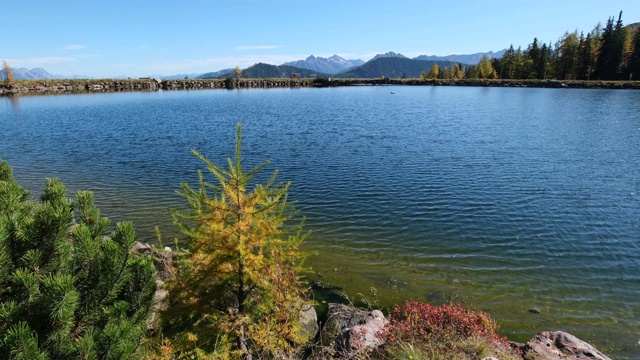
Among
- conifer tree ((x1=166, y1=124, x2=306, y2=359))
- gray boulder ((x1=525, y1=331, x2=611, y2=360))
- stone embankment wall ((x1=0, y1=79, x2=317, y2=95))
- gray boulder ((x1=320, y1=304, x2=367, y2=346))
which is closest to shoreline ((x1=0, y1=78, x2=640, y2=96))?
stone embankment wall ((x1=0, y1=79, x2=317, y2=95))

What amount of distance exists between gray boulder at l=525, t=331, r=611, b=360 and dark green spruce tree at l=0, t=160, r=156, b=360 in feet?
26.8

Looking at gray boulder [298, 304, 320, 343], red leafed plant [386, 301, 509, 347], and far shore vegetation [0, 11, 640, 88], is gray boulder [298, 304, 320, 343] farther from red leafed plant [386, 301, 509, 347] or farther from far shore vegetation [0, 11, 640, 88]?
far shore vegetation [0, 11, 640, 88]

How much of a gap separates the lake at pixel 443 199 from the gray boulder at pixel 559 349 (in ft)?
6.70

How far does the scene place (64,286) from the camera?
3.53 meters

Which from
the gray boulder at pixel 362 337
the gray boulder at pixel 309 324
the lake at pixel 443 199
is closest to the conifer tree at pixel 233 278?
the gray boulder at pixel 362 337

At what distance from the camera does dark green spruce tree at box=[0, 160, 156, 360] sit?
11.6ft

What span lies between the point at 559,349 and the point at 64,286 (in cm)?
991

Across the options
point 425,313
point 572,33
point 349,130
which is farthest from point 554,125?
point 572,33

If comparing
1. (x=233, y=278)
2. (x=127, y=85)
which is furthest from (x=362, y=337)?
(x=127, y=85)

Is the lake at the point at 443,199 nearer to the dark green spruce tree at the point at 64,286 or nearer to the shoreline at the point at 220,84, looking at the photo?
the dark green spruce tree at the point at 64,286

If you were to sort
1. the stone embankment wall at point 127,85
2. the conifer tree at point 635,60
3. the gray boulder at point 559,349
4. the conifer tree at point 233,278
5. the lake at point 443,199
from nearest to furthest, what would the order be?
the conifer tree at point 233,278 < the gray boulder at point 559,349 < the lake at point 443,199 < the stone embankment wall at point 127,85 < the conifer tree at point 635,60

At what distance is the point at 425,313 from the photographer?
27.9ft

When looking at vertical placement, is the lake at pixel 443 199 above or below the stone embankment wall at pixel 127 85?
below

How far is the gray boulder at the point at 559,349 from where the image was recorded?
7758 mm
